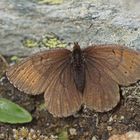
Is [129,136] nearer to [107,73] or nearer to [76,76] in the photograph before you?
[107,73]

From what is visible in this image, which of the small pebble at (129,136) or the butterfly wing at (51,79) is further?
the butterfly wing at (51,79)

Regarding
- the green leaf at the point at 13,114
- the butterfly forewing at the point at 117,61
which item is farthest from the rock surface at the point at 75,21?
the green leaf at the point at 13,114

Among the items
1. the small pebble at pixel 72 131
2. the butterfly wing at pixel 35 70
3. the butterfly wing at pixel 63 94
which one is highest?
the butterfly wing at pixel 35 70

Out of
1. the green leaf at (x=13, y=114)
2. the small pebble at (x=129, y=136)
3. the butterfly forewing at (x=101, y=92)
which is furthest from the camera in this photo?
the green leaf at (x=13, y=114)

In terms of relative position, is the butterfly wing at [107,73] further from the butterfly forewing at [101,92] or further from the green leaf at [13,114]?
the green leaf at [13,114]

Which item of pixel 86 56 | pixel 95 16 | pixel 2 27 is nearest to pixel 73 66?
pixel 86 56

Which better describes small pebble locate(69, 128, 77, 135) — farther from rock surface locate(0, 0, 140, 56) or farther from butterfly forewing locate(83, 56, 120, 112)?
rock surface locate(0, 0, 140, 56)

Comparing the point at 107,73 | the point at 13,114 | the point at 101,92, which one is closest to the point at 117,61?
the point at 107,73

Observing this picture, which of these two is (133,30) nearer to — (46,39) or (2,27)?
(46,39)
